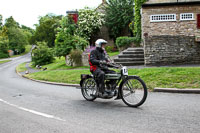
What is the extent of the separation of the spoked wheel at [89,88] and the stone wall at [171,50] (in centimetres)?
878

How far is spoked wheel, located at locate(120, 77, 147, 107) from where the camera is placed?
5589 mm

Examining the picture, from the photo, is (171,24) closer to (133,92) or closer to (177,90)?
(177,90)

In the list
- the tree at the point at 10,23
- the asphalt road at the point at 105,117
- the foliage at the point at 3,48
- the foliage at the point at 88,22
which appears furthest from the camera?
the tree at the point at 10,23

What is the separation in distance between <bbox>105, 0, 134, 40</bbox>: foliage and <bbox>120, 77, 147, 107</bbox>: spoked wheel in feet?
84.6

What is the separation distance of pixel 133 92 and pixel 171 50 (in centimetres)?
986

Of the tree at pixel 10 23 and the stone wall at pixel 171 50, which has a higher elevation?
the tree at pixel 10 23

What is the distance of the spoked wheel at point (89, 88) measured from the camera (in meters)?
6.71

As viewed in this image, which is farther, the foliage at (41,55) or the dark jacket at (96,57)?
the foliage at (41,55)

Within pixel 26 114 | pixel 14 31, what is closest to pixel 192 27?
Answer: pixel 26 114

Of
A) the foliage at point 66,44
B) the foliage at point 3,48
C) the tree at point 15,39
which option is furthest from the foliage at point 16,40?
the foliage at point 66,44

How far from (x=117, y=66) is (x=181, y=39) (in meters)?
9.92

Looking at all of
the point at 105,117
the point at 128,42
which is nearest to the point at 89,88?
the point at 105,117

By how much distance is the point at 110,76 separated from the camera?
6203mm

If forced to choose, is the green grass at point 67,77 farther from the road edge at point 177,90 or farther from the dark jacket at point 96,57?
the dark jacket at point 96,57
